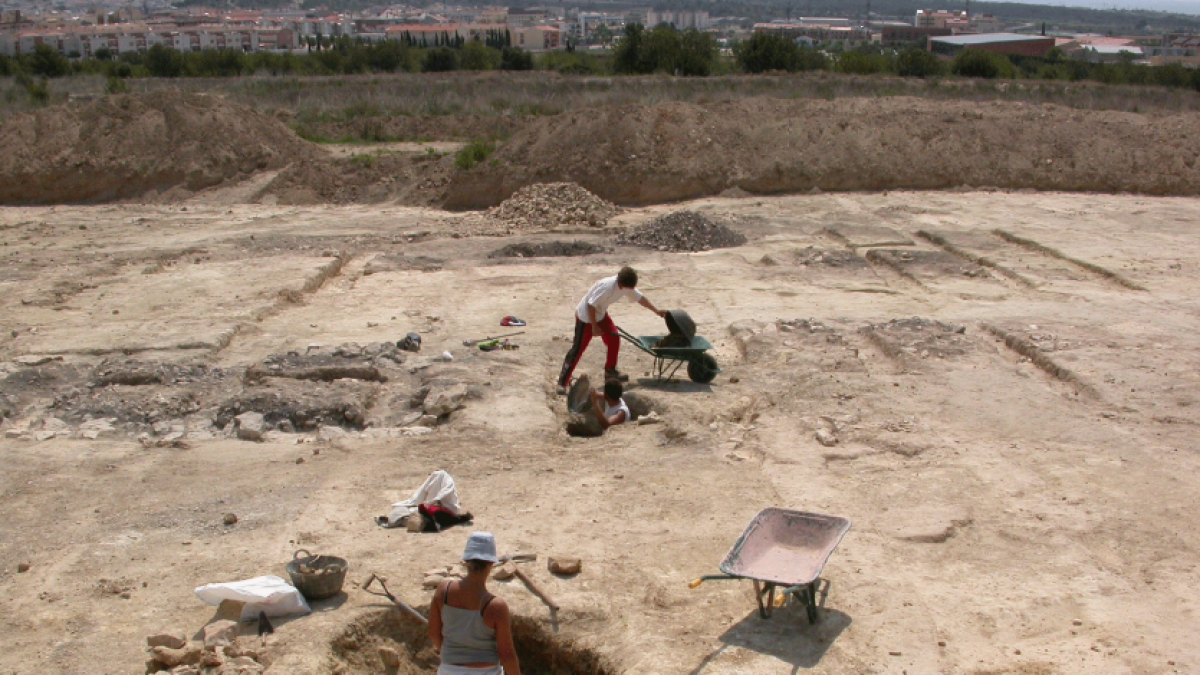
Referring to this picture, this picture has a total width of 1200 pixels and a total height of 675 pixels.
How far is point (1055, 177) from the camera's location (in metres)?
23.5

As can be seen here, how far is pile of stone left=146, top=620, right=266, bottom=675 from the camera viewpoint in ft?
17.0

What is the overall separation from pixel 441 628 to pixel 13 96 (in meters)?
35.9

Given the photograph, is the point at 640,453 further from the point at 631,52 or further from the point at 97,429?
the point at 631,52

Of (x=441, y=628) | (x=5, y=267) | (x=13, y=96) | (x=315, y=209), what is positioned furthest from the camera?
(x=13, y=96)

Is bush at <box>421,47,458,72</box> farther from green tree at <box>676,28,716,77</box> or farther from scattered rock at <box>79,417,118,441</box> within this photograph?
scattered rock at <box>79,417,118,441</box>

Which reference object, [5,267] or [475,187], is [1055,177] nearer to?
[475,187]

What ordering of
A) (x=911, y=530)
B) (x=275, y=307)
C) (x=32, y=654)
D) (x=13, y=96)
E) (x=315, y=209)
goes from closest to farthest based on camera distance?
(x=32, y=654) < (x=911, y=530) < (x=275, y=307) < (x=315, y=209) < (x=13, y=96)

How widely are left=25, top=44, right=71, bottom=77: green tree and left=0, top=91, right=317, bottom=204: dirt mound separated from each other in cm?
2449

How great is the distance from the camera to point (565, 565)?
6199mm

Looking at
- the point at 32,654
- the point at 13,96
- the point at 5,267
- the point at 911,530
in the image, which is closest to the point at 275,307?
the point at 5,267

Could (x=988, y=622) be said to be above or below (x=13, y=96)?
below

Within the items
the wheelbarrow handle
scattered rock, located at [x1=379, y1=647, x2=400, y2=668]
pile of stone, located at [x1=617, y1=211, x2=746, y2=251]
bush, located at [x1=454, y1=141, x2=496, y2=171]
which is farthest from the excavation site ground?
bush, located at [x1=454, y1=141, x2=496, y2=171]

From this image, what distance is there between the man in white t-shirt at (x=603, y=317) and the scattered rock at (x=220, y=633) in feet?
15.8

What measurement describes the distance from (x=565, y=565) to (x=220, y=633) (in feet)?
6.56
